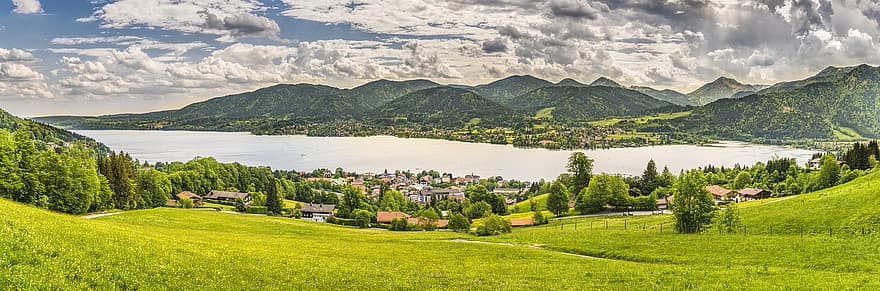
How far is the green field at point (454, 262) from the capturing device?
14.7m

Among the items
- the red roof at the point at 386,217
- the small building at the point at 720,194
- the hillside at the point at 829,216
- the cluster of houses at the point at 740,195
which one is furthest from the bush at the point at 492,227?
the small building at the point at 720,194

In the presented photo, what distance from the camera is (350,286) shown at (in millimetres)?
17266

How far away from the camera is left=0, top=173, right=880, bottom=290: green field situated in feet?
48.2

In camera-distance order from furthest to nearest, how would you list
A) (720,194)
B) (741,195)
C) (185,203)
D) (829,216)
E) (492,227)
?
(720,194) → (741,195) → (185,203) → (492,227) → (829,216)

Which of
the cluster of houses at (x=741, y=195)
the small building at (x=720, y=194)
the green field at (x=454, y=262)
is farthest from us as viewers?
the small building at (x=720, y=194)

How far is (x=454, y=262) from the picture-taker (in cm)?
2508

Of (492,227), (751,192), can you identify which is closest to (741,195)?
(751,192)

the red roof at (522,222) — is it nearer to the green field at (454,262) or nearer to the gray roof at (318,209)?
the green field at (454,262)

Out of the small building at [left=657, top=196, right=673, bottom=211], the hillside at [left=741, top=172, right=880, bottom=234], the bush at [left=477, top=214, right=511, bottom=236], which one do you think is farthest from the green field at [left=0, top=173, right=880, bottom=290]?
the small building at [left=657, top=196, right=673, bottom=211]

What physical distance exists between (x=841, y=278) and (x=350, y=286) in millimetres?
16054

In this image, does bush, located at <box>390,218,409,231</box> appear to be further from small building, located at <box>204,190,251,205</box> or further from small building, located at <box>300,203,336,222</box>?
small building, located at <box>204,190,251,205</box>

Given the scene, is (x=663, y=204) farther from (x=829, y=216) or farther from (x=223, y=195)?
(x=223, y=195)

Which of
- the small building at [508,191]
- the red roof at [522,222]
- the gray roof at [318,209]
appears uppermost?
the red roof at [522,222]

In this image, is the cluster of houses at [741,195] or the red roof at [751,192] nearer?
the cluster of houses at [741,195]
